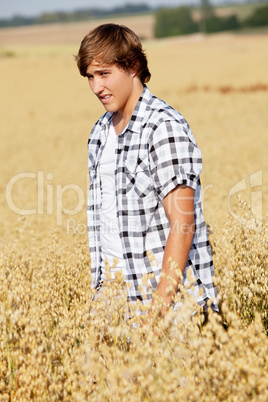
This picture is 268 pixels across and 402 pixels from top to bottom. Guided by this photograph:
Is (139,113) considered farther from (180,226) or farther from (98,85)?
(180,226)

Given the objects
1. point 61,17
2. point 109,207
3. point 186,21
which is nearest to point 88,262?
point 109,207

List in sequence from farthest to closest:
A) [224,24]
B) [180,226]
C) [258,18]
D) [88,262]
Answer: [224,24], [258,18], [88,262], [180,226]

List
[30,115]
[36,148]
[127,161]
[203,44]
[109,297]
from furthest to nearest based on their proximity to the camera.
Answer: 1. [203,44]
2. [30,115]
3. [36,148]
4. [127,161]
5. [109,297]

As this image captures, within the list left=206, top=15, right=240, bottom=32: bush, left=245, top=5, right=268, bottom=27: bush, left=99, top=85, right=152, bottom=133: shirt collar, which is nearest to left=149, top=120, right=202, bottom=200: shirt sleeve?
left=99, top=85, right=152, bottom=133: shirt collar

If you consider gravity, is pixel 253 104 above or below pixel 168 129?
above

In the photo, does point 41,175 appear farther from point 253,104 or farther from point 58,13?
point 58,13

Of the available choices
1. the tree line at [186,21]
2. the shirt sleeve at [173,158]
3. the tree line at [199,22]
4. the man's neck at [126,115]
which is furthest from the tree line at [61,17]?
the shirt sleeve at [173,158]

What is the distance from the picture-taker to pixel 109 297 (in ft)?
7.21

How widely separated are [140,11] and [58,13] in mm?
24825

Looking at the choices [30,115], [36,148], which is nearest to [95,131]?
[36,148]

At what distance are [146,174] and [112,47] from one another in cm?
70

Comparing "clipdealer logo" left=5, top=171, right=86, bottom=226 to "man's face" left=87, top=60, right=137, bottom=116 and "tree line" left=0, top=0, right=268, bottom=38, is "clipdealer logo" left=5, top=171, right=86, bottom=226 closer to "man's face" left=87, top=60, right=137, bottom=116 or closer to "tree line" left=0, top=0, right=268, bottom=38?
"man's face" left=87, top=60, right=137, bottom=116

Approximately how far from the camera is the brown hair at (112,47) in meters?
2.54

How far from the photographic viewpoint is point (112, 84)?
2.60 m
